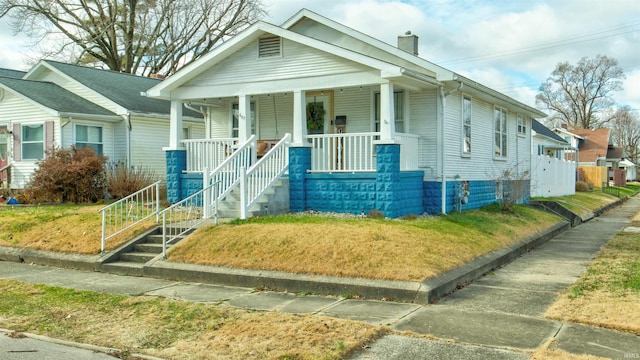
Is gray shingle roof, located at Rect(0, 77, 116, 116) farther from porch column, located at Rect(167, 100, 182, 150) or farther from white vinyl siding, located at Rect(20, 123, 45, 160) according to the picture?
porch column, located at Rect(167, 100, 182, 150)

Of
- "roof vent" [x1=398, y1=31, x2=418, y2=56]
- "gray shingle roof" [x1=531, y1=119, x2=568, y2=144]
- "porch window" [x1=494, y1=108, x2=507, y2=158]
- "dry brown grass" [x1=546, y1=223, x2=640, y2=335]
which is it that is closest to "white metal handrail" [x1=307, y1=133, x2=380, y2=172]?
"roof vent" [x1=398, y1=31, x2=418, y2=56]

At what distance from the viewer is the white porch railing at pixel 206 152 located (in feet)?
51.6

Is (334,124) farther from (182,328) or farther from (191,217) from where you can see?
(182,328)

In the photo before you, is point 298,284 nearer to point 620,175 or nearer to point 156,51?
point 156,51

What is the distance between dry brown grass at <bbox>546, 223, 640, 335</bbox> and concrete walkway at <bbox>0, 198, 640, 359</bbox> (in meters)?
0.21

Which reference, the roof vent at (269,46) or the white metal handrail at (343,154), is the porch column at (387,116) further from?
the roof vent at (269,46)

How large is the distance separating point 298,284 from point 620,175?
1979 inches

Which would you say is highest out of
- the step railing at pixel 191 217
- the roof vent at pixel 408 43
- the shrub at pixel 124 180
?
the roof vent at pixel 408 43

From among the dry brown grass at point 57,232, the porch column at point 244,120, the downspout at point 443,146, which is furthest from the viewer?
the porch column at point 244,120

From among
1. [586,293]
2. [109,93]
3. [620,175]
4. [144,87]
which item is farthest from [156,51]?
[620,175]

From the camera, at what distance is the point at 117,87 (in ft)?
77.1

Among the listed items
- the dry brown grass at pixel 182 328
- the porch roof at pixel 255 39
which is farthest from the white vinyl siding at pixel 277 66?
the dry brown grass at pixel 182 328

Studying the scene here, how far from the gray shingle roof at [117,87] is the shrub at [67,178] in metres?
3.20

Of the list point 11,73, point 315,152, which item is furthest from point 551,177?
point 11,73
